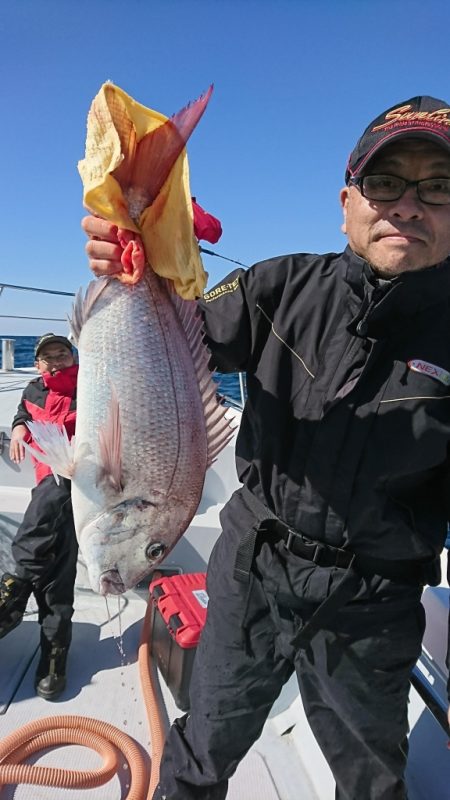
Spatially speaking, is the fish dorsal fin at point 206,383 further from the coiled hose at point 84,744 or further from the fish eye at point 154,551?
the coiled hose at point 84,744

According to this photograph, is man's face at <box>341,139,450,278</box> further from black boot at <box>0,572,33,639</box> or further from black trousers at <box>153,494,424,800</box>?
black boot at <box>0,572,33,639</box>

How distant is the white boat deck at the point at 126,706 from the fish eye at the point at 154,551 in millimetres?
1594

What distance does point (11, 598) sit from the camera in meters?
2.98

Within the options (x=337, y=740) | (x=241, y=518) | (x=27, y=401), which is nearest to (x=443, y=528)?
(x=241, y=518)

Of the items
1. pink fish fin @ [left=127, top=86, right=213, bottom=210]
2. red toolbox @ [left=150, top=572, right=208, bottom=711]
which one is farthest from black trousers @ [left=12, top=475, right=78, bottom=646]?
pink fish fin @ [left=127, top=86, right=213, bottom=210]

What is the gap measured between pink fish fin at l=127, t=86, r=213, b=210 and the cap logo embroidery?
683 millimetres

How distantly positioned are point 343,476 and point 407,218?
88 centimetres

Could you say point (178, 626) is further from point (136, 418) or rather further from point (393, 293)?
point (393, 293)

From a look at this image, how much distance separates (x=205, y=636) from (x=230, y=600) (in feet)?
0.80

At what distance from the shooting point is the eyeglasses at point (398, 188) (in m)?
1.61

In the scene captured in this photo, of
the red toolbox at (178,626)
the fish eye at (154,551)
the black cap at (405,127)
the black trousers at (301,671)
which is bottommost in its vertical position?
the red toolbox at (178,626)

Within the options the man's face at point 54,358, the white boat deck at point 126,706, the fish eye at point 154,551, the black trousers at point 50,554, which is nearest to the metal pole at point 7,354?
the white boat deck at point 126,706

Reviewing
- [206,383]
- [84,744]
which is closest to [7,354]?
[84,744]

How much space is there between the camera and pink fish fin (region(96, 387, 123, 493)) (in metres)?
1.51
